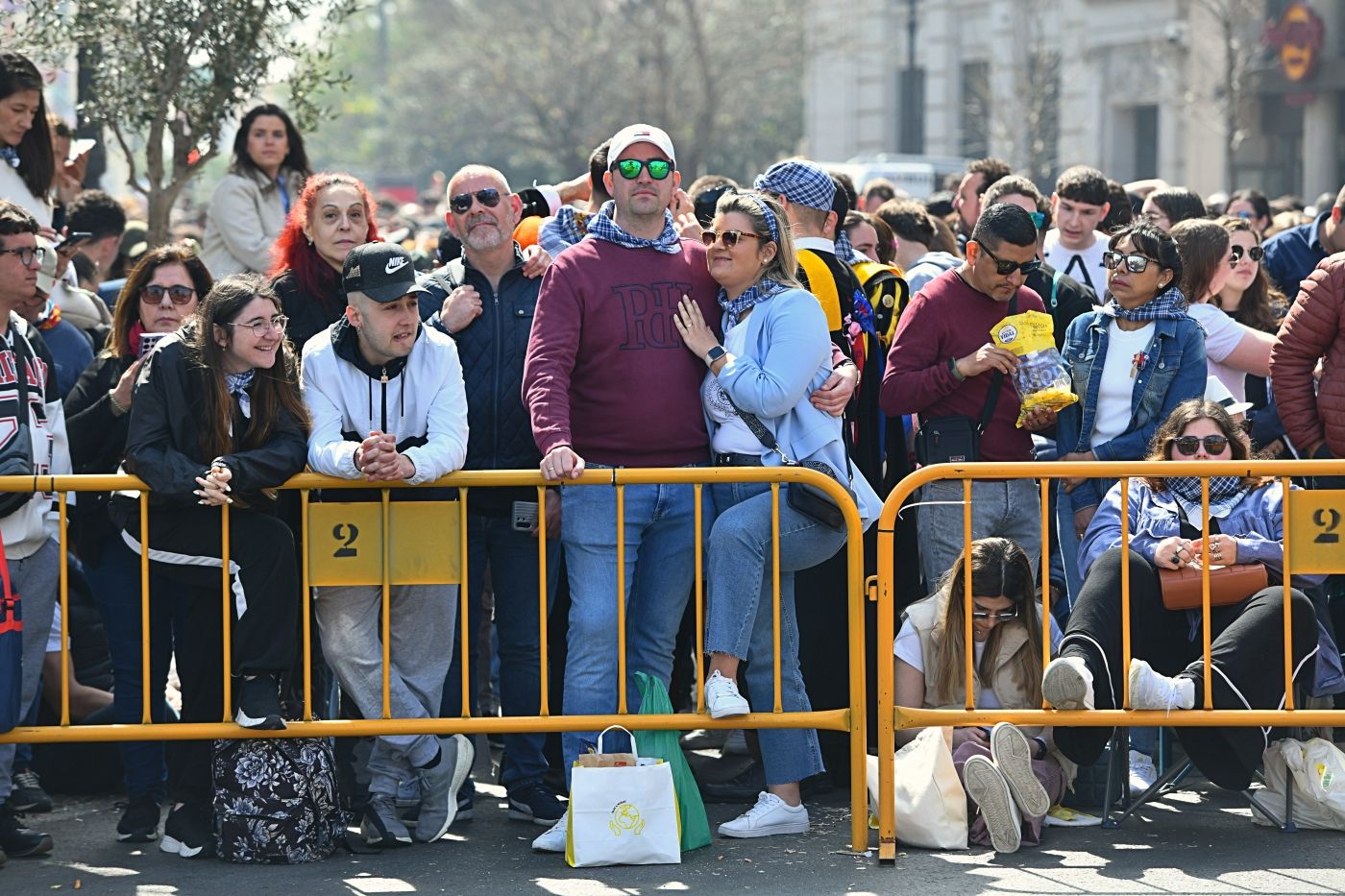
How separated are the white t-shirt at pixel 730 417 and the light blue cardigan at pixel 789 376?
0.11ft

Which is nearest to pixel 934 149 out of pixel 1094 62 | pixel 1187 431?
pixel 1094 62

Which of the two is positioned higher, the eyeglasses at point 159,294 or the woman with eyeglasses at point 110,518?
the eyeglasses at point 159,294

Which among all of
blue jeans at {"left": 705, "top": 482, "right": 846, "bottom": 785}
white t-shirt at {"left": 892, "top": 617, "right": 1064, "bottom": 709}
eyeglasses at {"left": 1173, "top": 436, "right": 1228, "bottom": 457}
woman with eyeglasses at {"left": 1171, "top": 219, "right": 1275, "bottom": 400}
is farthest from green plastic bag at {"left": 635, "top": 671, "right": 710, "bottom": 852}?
woman with eyeglasses at {"left": 1171, "top": 219, "right": 1275, "bottom": 400}

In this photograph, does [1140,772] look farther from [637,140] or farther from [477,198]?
[477,198]

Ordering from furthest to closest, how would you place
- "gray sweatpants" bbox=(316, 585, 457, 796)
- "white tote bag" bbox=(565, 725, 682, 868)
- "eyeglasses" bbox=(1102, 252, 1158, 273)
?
"eyeglasses" bbox=(1102, 252, 1158, 273) < "gray sweatpants" bbox=(316, 585, 457, 796) < "white tote bag" bbox=(565, 725, 682, 868)

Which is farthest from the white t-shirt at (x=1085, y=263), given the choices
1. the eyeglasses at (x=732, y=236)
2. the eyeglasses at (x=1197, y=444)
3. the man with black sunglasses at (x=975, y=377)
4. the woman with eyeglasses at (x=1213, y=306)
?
the eyeglasses at (x=732, y=236)

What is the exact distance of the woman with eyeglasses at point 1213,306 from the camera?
7789 millimetres

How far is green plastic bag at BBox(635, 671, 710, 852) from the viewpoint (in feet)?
20.2

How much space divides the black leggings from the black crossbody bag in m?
0.72

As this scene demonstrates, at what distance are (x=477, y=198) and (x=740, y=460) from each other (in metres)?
1.42

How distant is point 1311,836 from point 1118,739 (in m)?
0.73

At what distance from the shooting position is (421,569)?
618cm

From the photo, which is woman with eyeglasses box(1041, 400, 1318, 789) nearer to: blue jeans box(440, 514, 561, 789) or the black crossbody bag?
the black crossbody bag

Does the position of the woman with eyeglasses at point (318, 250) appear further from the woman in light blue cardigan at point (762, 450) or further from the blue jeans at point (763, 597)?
the blue jeans at point (763, 597)
